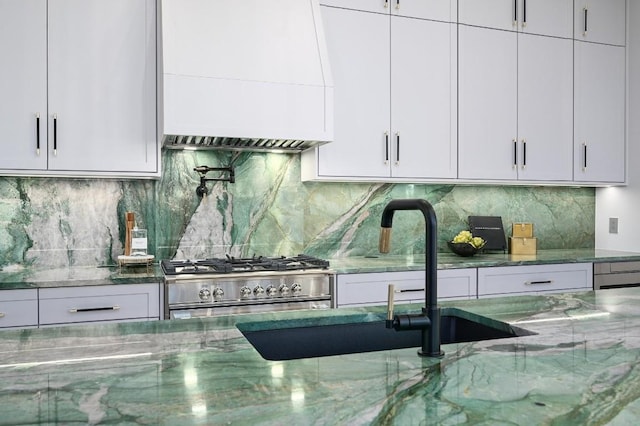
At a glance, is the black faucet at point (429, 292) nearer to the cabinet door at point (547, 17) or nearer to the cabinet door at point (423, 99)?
the cabinet door at point (423, 99)

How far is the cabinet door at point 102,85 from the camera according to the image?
114 inches

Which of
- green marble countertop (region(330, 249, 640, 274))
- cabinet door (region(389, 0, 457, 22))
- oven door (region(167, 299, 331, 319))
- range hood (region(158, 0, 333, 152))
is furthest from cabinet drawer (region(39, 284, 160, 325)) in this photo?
cabinet door (region(389, 0, 457, 22))

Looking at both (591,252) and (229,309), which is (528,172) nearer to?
(591,252)

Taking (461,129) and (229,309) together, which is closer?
(229,309)

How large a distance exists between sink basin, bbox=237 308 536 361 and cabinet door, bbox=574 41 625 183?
272 cm

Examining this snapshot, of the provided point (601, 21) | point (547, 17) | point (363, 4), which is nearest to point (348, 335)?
point (363, 4)

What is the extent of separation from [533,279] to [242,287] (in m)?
1.85

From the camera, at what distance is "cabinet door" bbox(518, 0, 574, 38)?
390 cm

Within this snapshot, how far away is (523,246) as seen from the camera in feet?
13.1

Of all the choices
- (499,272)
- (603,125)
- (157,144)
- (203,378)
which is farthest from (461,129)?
(203,378)

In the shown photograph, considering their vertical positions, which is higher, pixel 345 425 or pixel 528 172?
pixel 528 172

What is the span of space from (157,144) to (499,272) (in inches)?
83.1

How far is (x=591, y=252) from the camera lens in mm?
4129

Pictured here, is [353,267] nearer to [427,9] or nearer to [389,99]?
[389,99]
